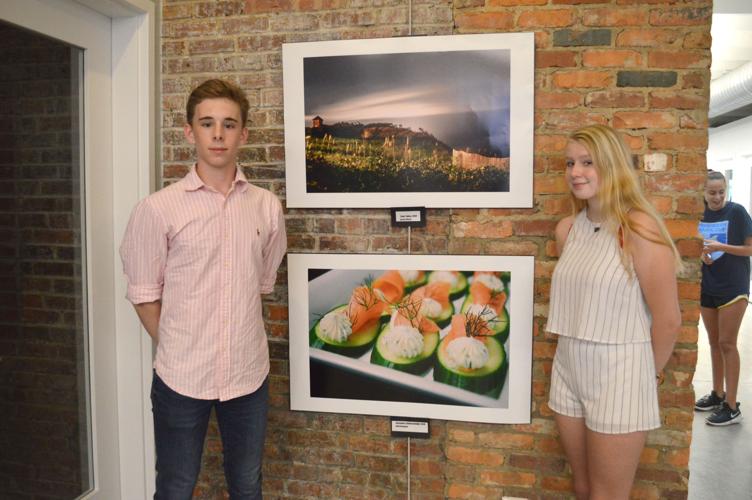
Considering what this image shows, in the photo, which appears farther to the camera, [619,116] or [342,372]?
[342,372]

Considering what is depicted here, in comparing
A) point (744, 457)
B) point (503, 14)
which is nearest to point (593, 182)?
point (503, 14)

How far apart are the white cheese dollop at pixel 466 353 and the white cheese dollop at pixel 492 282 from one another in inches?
9.2

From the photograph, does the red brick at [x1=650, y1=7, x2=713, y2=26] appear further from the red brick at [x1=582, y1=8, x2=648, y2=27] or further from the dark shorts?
the dark shorts

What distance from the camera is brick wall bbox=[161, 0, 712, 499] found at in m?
1.95

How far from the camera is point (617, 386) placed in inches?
62.9

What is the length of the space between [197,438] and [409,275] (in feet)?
3.34

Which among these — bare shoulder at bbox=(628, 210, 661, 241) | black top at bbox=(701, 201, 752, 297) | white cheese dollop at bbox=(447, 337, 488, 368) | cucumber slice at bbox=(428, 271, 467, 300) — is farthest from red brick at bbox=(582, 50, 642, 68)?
black top at bbox=(701, 201, 752, 297)

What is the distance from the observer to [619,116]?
197 centimetres

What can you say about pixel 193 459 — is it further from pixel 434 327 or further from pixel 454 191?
pixel 454 191

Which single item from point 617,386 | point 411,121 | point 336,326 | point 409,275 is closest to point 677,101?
point 411,121

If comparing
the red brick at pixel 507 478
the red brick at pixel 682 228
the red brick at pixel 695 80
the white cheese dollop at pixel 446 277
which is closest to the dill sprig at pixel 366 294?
the white cheese dollop at pixel 446 277

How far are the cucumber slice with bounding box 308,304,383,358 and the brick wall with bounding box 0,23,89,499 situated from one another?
958 millimetres

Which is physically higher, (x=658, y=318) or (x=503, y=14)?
(x=503, y=14)

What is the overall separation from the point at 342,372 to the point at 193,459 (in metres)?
0.69
